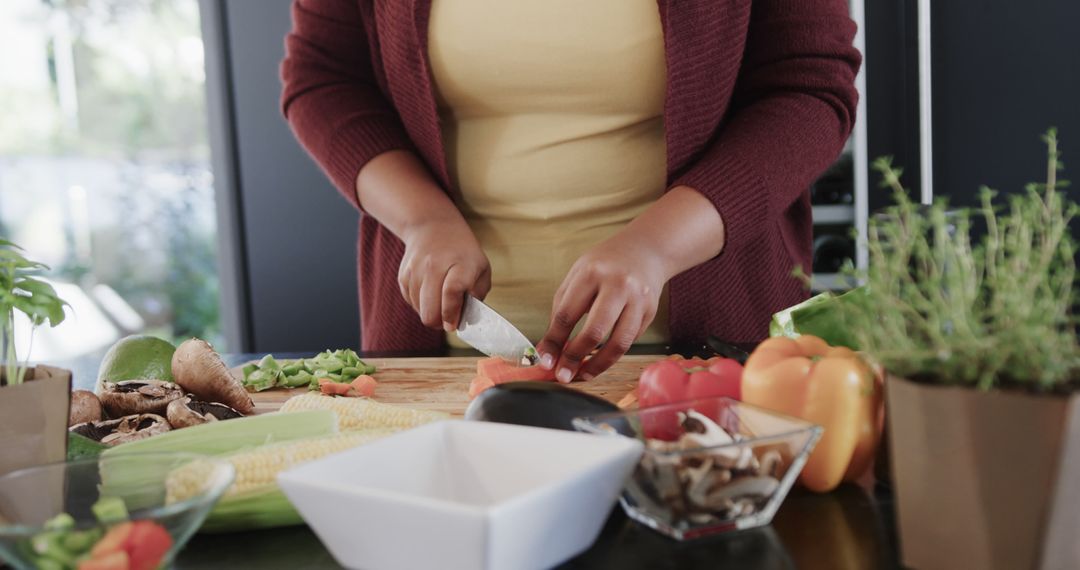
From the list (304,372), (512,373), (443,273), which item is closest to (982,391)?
(512,373)

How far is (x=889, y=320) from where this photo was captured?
61 cm

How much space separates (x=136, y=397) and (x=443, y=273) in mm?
408

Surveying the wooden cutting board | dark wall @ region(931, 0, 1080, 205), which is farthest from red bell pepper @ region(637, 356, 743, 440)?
dark wall @ region(931, 0, 1080, 205)

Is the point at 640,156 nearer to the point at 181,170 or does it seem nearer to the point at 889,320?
the point at 889,320

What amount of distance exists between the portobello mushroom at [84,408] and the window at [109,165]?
106 inches

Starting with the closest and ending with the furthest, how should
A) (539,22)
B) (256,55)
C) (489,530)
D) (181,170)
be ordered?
(489,530), (539,22), (256,55), (181,170)

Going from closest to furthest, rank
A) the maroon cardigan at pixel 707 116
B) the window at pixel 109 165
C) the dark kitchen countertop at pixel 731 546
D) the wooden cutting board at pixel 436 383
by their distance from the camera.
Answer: the dark kitchen countertop at pixel 731 546
the wooden cutting board at pixel 436 383
the maroon cardigan at pixel 707 116
the window at pixel 109 165

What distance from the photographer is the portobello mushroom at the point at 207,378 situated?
3.96 feet

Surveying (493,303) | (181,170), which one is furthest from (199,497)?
(181,170)

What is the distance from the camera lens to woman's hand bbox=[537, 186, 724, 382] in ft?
3.78

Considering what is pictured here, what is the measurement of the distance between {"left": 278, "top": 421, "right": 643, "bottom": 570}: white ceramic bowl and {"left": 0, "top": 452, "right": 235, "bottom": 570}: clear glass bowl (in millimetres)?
62

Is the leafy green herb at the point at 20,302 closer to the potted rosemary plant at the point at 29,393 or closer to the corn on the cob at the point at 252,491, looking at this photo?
the potted rosemary plant at the point at 29,393

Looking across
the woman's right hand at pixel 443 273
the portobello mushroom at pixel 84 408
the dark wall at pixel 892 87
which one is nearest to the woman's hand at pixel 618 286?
the woman's right hand at pixel 443 273

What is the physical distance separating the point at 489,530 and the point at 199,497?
0.20 m
